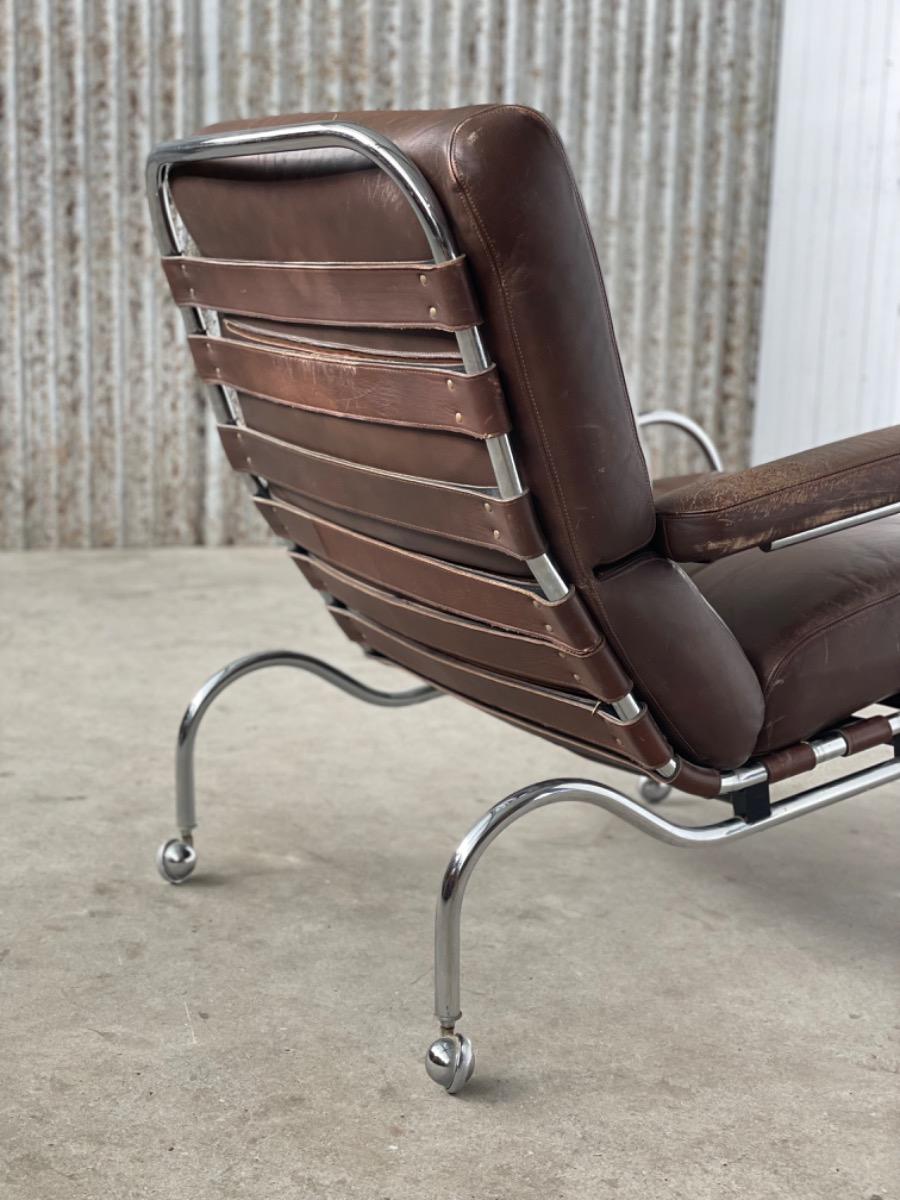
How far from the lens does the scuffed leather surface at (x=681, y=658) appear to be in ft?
4.47

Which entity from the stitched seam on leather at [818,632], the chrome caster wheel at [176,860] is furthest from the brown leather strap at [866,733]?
the chrome caster wheel at [176,860]

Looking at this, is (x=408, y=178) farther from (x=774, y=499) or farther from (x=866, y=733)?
(x=866, y=733)

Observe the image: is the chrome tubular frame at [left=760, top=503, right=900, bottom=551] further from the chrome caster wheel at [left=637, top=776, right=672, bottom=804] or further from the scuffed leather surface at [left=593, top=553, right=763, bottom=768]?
the chrome caster wheel at [left=637, top=776, right=672, bottom=804]

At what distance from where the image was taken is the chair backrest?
4.00 feet

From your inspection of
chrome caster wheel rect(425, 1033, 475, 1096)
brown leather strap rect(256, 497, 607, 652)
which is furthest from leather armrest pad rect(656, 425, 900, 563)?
chrome caster wheel rect(425, 1033, 475, 1096)

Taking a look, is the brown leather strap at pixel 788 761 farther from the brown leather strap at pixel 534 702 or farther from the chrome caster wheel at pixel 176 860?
the chrome caster wheel at pixel 176 860

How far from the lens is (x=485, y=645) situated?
1.53m

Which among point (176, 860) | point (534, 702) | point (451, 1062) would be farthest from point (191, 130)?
point (451, 1062)

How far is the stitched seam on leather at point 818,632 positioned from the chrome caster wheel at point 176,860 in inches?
34.5

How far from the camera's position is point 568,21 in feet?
14.3

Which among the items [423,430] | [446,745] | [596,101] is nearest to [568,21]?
[596,101]

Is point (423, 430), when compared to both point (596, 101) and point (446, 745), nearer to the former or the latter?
point (446, 745)

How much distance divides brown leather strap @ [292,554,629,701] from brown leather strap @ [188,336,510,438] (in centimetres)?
25

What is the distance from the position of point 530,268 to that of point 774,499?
0.34 meters
